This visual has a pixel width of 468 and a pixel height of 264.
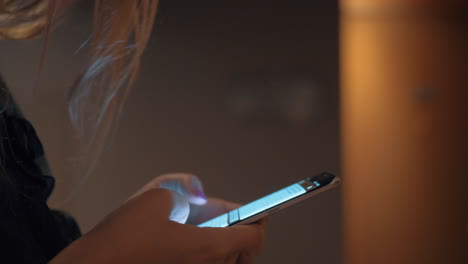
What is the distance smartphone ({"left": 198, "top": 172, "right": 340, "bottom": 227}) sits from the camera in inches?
13.7

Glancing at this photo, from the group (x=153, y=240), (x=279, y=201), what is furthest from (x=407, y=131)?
(x=153, y=240)

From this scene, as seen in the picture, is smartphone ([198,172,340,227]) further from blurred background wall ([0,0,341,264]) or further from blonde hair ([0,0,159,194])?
blurred background wall ([0,0,341,264])

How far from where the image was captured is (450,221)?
828mm

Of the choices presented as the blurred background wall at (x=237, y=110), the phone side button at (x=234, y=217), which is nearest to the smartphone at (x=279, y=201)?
the phone side button at (x=234, y=217)

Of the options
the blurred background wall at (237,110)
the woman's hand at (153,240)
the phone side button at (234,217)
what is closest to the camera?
the woman's hand at (153,240)

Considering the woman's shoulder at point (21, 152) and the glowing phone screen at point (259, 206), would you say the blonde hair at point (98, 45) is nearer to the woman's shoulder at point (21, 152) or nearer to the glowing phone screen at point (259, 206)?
the woman's shoulder at point (21, 152)

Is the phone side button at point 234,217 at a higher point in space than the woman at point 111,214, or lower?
lower

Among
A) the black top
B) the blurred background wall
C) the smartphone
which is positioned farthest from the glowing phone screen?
the blurred background wall

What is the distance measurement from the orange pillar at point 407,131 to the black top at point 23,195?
26.5 inches

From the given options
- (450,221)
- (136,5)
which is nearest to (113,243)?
(136,5)

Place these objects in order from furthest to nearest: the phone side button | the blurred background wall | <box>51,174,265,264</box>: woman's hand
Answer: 1. the blurred background wall
2. the phone side button
3. <box>51,174,265,264</box>: woman's hand

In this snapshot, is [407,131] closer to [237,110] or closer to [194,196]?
[237,110]

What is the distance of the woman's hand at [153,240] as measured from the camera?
0.83ft

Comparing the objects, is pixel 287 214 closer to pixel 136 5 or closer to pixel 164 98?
pixel 164 98
